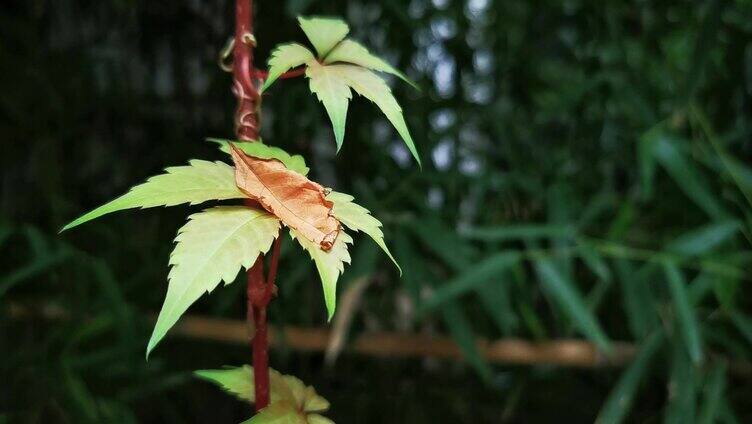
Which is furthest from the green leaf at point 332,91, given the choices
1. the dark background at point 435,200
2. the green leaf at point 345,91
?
the dark background at point 435,200

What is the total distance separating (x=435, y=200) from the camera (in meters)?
0.89

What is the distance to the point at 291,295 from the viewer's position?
823 millimetres

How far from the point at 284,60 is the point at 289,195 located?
46 millimetres

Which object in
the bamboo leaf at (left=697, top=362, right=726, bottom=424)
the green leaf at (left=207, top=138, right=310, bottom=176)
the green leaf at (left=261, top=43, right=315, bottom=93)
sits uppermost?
the green leaf at (left=261, top=43, right=315, bottom=93)

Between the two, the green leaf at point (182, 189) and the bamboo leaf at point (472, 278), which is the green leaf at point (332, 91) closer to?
the green leaf at point (182, 189)

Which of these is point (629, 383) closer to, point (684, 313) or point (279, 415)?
point (684, 313)

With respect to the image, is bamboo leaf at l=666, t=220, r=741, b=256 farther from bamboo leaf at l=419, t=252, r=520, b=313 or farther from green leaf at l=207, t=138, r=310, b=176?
green leaf at l=207, t=138, r=310, b=176

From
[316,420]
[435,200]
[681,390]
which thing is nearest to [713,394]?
[681,390]

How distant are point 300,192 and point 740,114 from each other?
0.72m

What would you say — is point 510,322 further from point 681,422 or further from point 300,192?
point 300,192

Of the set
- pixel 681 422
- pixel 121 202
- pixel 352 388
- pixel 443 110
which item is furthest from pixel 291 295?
pixel 121 202

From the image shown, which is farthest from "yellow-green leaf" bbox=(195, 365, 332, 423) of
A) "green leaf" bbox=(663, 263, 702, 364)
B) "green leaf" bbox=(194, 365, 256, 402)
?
"green leaf" bbox=(663, 263, 702, 364)

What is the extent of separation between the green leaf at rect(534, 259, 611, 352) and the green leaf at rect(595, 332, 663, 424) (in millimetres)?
38

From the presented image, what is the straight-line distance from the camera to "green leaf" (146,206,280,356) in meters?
0.21
